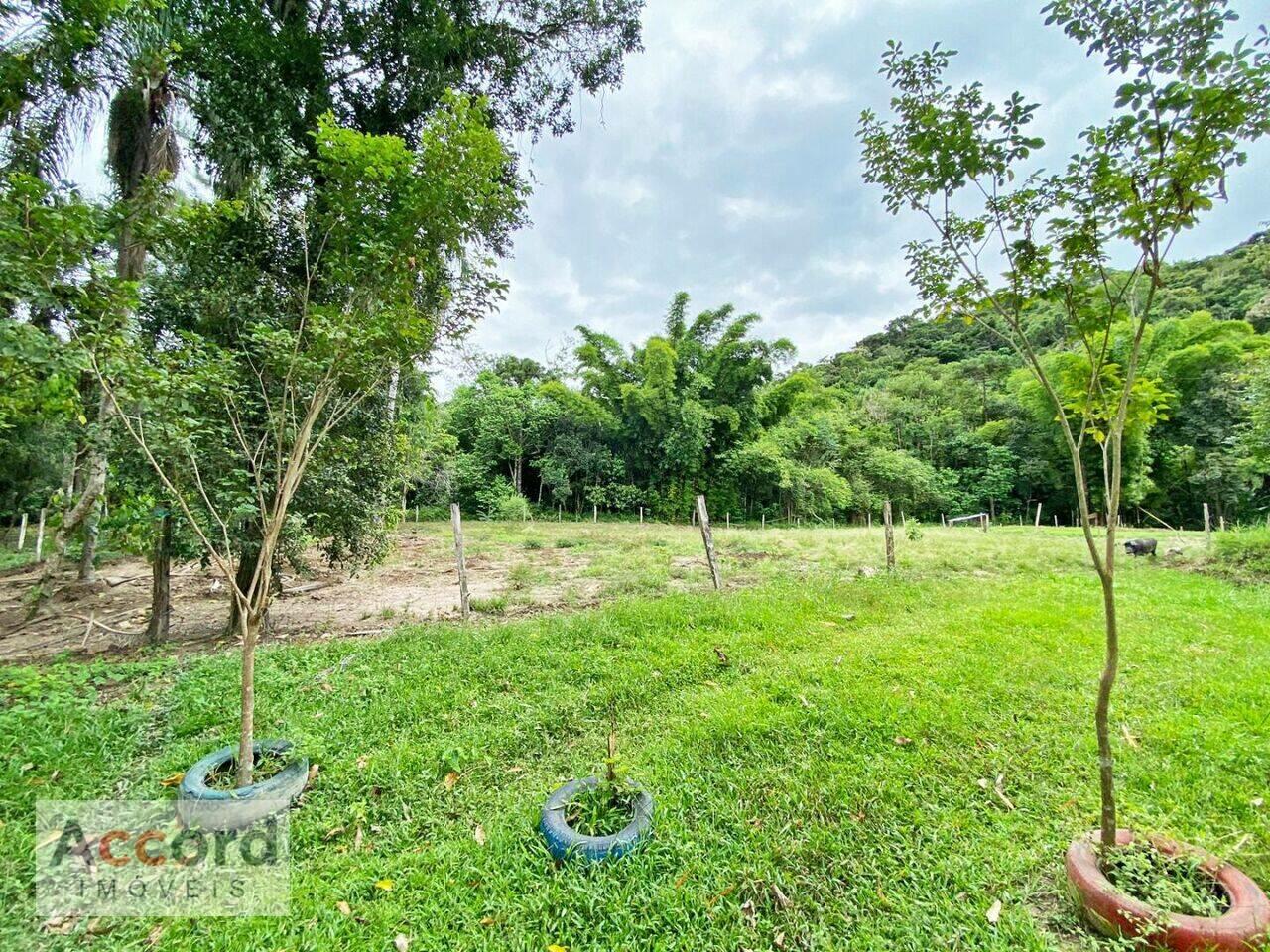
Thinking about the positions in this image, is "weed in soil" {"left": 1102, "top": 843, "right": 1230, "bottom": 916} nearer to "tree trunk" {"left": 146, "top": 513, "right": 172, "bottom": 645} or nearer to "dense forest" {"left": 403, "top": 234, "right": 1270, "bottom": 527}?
"tree trunk" {"left": 146, "top": 513, "right": 172, "bottom": 645}

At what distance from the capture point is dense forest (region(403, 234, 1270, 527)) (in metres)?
15.2

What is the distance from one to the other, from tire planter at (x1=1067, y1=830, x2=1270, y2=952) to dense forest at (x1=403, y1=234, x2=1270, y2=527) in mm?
12199

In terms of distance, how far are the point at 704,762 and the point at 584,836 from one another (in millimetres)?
750

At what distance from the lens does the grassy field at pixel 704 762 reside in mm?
1547

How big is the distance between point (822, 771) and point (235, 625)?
4847 millimetres

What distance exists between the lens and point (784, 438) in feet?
58.3

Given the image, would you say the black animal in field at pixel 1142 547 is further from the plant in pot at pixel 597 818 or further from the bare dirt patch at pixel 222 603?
the plant in pot at pixel 597 818

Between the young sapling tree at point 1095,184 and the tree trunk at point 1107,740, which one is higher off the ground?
the young sapling tree at point 1095,184

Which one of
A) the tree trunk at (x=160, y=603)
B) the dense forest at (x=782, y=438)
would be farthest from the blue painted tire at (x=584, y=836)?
the dense forest at (x=782, y=438)

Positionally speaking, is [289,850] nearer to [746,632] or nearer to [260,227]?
[746,632]

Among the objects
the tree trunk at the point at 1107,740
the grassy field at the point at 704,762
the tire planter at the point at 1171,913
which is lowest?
the grassy field at the point at 704,762

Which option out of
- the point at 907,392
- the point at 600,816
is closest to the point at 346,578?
the point at 600,816

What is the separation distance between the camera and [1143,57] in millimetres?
1468

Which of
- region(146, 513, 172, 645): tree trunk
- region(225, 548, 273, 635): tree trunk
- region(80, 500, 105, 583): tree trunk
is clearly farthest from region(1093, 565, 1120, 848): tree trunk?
region(146, 513, 172, 645): tree trunk
